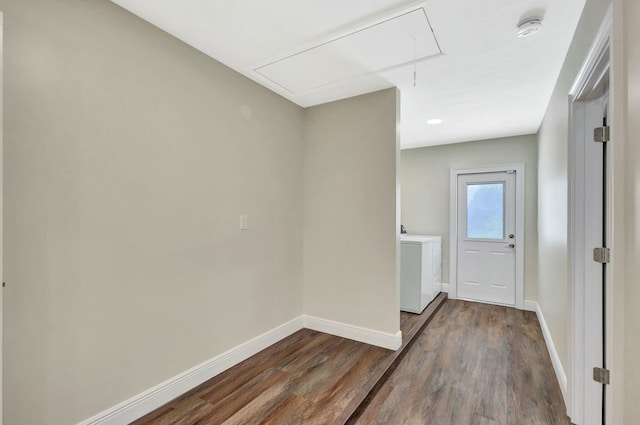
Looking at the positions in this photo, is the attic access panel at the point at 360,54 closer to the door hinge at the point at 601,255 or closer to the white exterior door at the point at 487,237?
the door hinge at the point at 601,255

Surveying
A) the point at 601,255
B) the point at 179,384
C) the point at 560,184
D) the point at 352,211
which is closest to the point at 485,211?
the point at 560,184

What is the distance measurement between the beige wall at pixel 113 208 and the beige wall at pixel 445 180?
3214 mm

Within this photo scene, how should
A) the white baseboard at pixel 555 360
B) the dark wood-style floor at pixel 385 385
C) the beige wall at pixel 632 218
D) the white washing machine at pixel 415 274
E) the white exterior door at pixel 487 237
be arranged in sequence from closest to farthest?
the beige wall at pixel 632 218
the dark wood-style floor at pixel 385 385
the white baseboard at pixel 555 360
the white washing machine at pixel 415 274
the white exterior door at pixel 487 237

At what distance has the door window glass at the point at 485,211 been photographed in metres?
4.30

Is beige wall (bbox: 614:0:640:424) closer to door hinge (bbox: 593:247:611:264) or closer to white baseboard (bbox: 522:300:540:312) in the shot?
door hinge (bbox: 593:247:611:264)

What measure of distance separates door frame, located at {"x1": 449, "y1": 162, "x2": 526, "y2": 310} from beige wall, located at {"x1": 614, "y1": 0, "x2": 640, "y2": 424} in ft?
11.3

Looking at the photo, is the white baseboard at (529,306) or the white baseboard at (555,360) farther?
the white baseboard at (529,306)

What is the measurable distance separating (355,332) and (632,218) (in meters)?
2.39

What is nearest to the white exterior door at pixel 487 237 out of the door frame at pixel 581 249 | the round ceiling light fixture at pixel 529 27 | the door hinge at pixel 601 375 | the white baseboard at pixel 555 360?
the white baseboard at pixel 555 360

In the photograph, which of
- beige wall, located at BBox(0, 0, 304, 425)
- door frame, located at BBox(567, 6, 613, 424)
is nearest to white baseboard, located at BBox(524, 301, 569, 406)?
door frame, located at BBox(567, 6, 613, 424)

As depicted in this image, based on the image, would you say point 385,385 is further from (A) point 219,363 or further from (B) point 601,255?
(B) point 601,255

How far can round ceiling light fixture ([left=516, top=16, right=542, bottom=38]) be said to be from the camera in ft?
5.77

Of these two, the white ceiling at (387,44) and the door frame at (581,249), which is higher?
the white ceiling at (387,44)

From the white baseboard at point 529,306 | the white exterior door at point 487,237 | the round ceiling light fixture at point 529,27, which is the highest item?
the round ceiling light fixture at point 529,27
